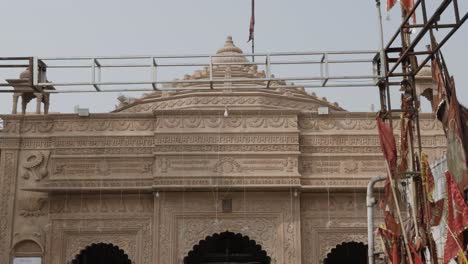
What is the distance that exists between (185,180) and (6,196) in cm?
395

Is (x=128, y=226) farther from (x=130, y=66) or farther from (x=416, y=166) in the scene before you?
(x=416, y=166)

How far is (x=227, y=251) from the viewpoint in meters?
14.7

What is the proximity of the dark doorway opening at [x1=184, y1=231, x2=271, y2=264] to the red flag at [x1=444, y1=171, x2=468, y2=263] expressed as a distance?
8315mm

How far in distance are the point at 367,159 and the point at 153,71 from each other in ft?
20.6

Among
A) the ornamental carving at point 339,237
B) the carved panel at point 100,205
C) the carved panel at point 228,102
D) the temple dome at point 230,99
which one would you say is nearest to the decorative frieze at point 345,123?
the temple dome at point 230,99

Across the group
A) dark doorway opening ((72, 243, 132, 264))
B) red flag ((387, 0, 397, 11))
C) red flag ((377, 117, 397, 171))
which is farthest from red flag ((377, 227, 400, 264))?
dark doorway opening ((72, 243, 132, 264))

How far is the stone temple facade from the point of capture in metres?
14.1

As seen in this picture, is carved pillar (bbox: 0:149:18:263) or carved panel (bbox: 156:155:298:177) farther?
carved panel (bbox: 156:155:298:177)

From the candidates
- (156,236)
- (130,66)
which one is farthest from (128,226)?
(130,66)

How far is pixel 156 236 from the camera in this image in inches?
554

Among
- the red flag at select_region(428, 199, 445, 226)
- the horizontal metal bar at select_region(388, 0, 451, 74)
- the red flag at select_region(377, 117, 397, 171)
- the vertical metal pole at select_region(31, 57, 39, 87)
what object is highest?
the vertical metal pole at select_region(31, 57, 39, 87)

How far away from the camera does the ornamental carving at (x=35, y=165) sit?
14531mm

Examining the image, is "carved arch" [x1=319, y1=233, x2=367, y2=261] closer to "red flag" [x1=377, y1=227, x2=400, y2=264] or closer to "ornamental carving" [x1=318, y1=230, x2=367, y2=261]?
"ornamental carving" [x1=318, y1=230, x2=367, y2=261]

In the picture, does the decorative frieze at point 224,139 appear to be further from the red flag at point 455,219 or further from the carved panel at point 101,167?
the red flag at point 455,219
